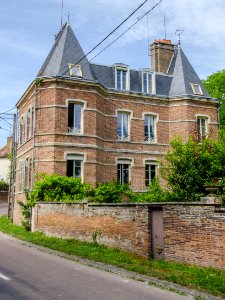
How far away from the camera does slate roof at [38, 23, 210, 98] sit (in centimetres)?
2420

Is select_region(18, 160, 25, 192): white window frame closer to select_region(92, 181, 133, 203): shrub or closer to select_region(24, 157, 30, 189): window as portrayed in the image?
select_region(24, 157, 30, 189): window

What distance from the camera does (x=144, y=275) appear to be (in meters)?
9.30

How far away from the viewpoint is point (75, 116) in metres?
23.5

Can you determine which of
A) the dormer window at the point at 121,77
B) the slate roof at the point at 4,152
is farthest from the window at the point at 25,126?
the slate roof at the point at 4,152

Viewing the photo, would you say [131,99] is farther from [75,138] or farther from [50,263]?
[50,263]

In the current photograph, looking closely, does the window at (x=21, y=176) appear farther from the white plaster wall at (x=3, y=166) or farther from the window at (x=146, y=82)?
the white plaster wall at (x=3, y=166)

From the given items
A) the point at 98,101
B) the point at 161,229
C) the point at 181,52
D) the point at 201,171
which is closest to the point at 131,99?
the point at 98,101

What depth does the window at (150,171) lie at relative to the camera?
26.2 m

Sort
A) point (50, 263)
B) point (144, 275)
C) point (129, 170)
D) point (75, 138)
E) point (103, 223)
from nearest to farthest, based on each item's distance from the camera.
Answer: point (144, 275) → point (50, 263) → point (103, 223) → point (75, 138) → point (129, 170)

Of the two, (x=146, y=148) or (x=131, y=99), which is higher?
(x=131, y=99)

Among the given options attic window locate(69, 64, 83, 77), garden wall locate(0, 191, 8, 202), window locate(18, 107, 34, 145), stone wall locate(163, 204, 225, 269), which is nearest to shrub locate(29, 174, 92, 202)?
window locate(18, 107, 34, 145)

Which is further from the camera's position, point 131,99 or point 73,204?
point 131,99

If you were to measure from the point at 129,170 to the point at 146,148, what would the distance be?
2045 millimetres

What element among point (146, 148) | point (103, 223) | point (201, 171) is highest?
point (146, 148)
